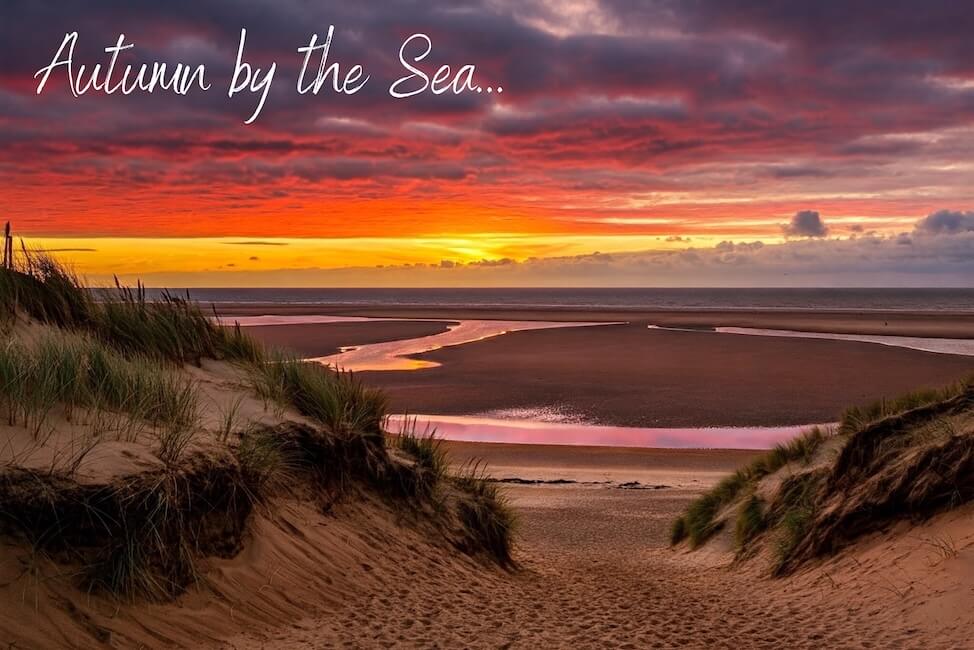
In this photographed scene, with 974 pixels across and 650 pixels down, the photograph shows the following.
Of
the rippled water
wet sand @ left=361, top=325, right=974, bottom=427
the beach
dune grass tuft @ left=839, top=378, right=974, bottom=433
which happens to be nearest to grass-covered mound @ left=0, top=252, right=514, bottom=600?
dune grass tuft @ left=839, top=378, right=974, bottom=433

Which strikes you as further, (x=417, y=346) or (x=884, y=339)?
(x=884, y=339)

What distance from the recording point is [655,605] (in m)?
7.99

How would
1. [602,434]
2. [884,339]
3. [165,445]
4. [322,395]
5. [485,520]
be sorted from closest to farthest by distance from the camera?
[165,445] → [322,395] → [485,520] → [602,434] → [884,339]

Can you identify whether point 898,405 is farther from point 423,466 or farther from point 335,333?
point 335,333

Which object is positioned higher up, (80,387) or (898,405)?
(80,387)

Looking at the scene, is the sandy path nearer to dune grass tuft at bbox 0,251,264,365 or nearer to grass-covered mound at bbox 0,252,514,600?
grass-covered mound at bbox 0,252,514,600

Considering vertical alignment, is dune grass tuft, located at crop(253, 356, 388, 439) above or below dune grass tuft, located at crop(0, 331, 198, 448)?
below

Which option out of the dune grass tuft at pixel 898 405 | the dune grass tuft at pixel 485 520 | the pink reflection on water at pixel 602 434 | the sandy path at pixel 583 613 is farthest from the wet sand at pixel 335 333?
the sandy path at pixel 583 613

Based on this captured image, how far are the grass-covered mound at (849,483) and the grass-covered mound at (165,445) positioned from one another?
10.8 ft

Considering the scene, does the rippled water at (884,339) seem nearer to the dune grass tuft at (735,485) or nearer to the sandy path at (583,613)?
the dune grass tuft at (735,485)

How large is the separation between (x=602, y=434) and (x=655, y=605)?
1498 centimetres

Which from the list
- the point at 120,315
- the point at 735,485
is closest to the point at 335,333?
the point at 735,485

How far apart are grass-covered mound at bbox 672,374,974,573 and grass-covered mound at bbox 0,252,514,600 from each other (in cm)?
330

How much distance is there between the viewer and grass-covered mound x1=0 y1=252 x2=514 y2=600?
538 cm
